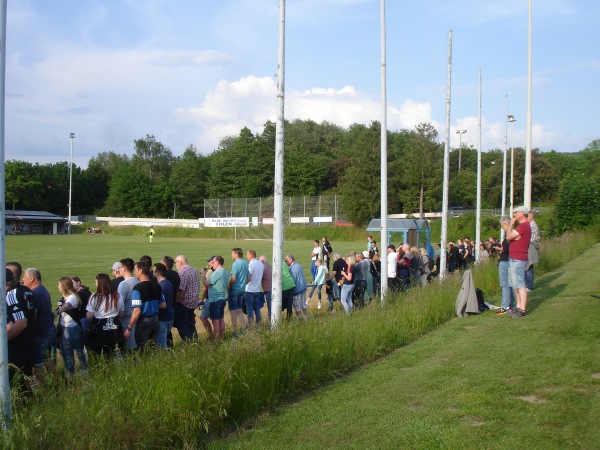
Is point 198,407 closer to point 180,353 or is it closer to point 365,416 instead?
point 180,353

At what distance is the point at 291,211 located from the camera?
7888cm

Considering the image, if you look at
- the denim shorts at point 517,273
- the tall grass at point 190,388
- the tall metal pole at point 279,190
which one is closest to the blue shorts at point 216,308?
the tall metal pole at point 279,190

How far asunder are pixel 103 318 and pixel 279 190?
323cm

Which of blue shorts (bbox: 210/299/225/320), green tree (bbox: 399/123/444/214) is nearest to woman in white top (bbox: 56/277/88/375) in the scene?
blue shorts (bbox: 210/299/225/320)

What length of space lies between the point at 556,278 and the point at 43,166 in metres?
97.8

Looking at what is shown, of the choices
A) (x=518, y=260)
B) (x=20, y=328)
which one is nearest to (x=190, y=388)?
(x=20, y=328)

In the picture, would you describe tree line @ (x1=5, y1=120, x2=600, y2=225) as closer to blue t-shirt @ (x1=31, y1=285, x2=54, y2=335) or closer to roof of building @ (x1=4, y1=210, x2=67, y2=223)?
roof of building @ (x1=4, y1=210, x2=67, y2=223)

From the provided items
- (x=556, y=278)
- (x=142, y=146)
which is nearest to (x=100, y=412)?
(x=556, y=278)

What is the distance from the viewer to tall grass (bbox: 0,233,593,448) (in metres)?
4.74

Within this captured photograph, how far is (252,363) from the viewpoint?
21.3 feet

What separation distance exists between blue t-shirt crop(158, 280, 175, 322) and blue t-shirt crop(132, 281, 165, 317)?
1.55 feet

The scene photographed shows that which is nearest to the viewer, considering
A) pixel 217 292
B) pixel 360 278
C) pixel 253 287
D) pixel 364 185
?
pixel 217 292

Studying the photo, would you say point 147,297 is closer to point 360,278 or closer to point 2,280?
point 2,280

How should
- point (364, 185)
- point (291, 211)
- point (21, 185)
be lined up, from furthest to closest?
point (21, 185)
point (291, 211)
point (364, 185)
